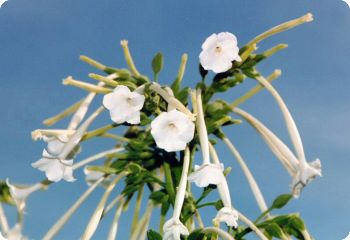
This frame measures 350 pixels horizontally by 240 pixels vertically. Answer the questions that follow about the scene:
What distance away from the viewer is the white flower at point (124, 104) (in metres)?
2.00

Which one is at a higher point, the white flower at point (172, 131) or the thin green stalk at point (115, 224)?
the white flower at point (172, 131)

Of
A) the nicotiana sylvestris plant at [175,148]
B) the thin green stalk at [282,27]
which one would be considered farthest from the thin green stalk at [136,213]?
the thin green stalk at [282,27]

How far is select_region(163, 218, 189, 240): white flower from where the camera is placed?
68.8 inches

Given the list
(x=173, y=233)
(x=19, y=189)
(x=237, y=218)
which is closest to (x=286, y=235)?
Answer: (x=237, y=218)

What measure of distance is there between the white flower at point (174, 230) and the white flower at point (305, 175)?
16.1 inches

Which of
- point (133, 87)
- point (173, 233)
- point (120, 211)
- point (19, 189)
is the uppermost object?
point (133, 87)

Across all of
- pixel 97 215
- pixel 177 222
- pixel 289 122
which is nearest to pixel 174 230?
pixel 177 222

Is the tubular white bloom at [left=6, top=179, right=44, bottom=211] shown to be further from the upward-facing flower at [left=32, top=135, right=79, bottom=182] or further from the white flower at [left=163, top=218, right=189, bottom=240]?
the white flower at [left=163, top=218, right=189, bottom=240]

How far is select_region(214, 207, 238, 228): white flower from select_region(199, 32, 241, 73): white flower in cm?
50

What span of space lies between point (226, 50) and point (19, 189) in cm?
88

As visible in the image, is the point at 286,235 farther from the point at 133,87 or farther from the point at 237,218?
the point at 133,87

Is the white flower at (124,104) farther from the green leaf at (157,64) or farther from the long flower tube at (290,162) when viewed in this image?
the long flower tube at (290,162)

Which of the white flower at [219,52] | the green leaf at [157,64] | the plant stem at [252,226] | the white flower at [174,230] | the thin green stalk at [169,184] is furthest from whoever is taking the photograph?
the green leaf at [157,64]

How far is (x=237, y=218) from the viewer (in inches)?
71.5
